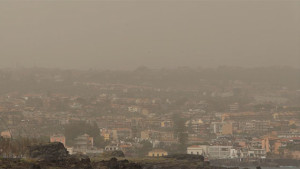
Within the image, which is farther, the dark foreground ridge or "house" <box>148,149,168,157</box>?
"house" <box>148,149,168,157</box>

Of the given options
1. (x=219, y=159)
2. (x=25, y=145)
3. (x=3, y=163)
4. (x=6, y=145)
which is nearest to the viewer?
(x=3, y=163)

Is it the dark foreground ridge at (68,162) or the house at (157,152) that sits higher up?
the house at (157,152)

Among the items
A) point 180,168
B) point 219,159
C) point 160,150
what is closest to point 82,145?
point 160,150

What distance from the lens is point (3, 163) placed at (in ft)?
230

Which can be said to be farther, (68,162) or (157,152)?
(157,152)

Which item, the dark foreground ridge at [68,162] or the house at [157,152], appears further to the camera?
the house at [157,152]

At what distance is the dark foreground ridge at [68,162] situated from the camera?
73.2 metres

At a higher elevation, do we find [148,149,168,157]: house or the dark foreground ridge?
[148,149,168,157]: house

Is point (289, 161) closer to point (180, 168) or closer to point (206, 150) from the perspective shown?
point (206, 150)

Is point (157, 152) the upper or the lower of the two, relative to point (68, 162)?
upper

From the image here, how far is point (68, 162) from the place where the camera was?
3285 inches

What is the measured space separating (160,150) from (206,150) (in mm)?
11656

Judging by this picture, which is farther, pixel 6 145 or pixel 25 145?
pixel 25 145

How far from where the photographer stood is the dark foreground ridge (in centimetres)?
7322
